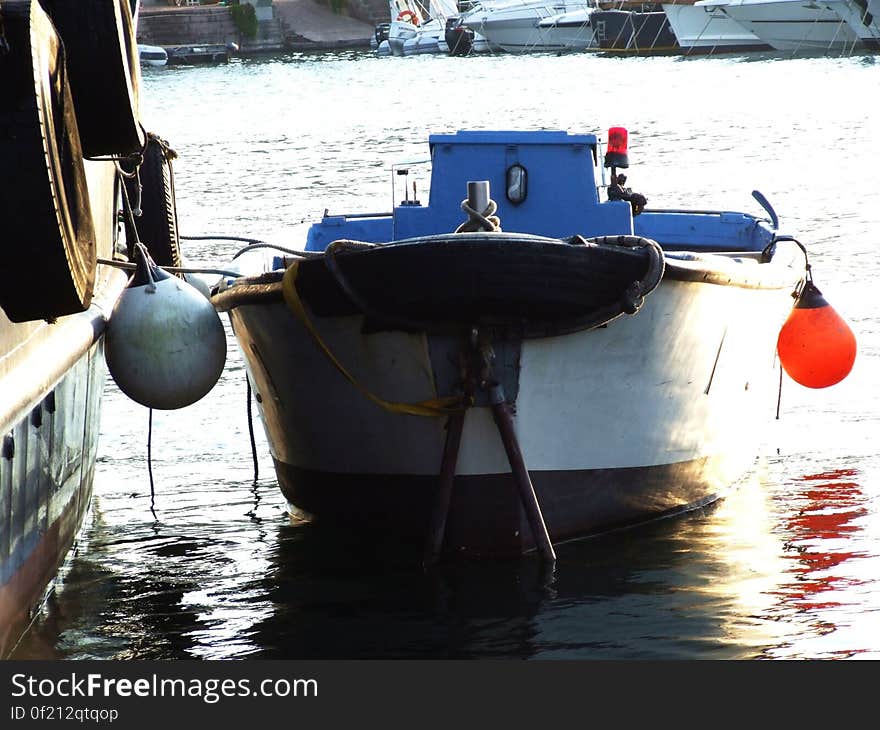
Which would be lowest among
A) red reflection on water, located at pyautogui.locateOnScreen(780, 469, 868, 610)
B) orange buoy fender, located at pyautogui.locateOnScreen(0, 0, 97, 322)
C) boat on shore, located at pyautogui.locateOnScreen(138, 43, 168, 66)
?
boat on shore, located at pyautogui.locateOnScreen(138, 43, 168, 66)

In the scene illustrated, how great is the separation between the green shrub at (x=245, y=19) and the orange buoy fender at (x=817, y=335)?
74615 mm

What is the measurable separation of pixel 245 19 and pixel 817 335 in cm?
7481

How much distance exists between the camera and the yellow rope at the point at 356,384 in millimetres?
6934

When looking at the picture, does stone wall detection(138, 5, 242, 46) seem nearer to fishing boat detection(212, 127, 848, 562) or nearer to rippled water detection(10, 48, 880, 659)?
rippled water detection(10, 48, 880, 659)

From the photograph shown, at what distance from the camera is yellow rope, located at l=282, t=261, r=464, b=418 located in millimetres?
6934

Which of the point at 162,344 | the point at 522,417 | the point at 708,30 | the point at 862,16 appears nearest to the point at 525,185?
the point at 522,417

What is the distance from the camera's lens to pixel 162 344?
700 centimetres

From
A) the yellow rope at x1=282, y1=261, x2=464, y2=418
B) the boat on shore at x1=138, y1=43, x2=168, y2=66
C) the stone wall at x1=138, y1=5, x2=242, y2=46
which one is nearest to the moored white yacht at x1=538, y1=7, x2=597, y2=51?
the stone wall at x1=138, y1=5, x2=242, y2=46

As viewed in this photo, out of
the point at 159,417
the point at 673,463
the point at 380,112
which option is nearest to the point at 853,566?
the point at 673,463

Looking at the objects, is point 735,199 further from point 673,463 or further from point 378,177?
point 673,463

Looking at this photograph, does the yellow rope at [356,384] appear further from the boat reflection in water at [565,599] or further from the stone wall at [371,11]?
the stone wall at [371,11]

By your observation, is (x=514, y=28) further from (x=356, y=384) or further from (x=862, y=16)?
(x=356, y=384)

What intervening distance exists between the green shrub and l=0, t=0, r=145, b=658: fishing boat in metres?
74.8

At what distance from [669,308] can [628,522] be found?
124cm
